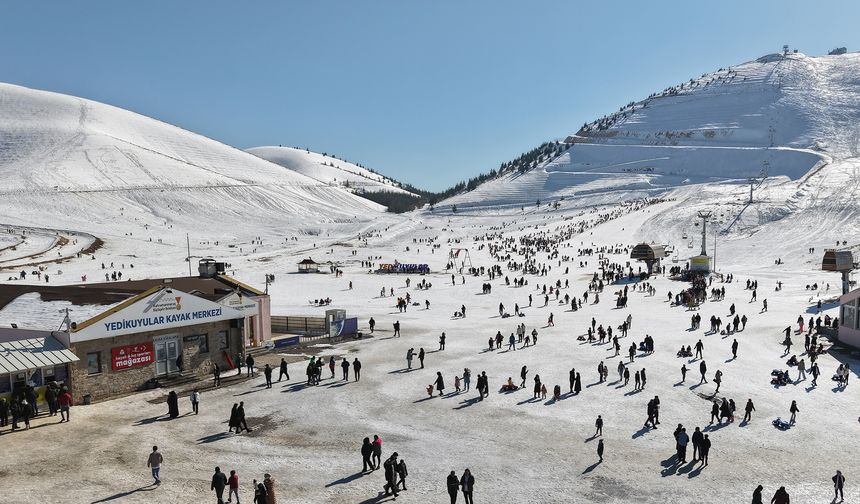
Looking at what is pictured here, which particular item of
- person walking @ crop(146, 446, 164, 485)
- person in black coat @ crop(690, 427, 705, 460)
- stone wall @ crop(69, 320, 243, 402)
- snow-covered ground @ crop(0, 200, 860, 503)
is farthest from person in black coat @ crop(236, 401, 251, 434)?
person in black coat @ crop(690, 427, 705, 460)

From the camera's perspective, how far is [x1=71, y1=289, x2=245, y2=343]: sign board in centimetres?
2109

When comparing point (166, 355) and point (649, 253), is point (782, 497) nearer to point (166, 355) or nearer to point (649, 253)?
point (166, 355)

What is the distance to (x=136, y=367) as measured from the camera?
2222 centimetres

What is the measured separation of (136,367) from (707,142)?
16288 cm

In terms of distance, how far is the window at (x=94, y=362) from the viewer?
68.8 ft

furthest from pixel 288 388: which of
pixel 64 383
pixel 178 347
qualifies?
pixel 64 383

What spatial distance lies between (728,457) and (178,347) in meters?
18.0

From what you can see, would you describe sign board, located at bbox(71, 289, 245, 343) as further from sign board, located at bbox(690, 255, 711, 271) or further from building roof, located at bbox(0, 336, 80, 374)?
sign board, located at bbox(690, 255, 711, 271)

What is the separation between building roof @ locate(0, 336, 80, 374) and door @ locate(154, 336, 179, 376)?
3.21 metres

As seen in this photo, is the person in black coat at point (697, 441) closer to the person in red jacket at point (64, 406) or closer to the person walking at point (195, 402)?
the person walking at point (195, 402)

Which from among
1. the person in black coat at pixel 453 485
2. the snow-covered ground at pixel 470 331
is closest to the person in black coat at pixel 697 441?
the snow-covered ground at pixel 470 331

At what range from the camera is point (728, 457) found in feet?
54.3

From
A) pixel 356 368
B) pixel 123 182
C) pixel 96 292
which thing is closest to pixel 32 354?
pixel 96 292

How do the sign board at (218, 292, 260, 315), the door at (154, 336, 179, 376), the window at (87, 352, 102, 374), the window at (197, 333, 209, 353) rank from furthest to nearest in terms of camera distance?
the sign board at (218, 292, 260, 315)
the window at (197, 333, 209, 353)
the door at (154, 336, 179, 376)
the window at (87, 352, 102, 374)
